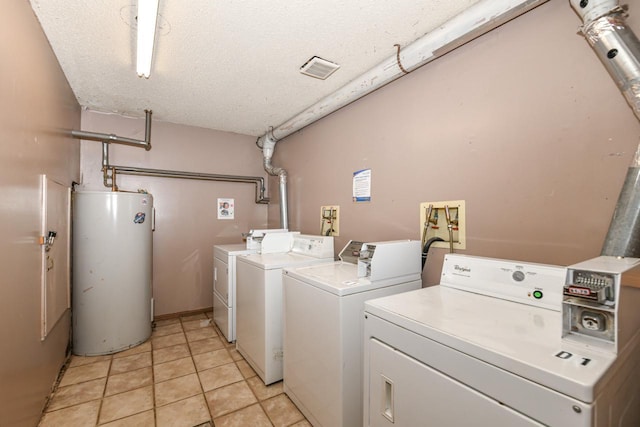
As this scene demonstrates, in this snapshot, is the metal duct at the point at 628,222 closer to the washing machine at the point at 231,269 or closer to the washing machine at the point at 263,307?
the washing machine at the point at 263,307

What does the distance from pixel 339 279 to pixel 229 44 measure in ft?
5.68

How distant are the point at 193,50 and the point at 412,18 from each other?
1.48 meters

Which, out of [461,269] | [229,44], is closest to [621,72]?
[461,269]

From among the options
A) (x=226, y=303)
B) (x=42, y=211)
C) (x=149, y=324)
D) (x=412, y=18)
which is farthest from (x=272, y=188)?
(x=412, y=18)

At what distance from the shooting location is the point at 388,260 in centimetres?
170

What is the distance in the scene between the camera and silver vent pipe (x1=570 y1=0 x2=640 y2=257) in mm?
1015

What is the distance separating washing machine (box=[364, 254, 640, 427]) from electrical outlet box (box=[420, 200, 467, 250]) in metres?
0.46

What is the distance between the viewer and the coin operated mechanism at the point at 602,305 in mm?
770

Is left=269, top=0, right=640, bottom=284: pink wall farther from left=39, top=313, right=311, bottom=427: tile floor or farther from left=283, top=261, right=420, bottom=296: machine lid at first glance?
left=39, top=313, right=311, bottom=427: tile floor

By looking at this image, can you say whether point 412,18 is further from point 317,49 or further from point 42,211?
point 42,211

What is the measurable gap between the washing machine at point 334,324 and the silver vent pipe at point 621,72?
0.94 m

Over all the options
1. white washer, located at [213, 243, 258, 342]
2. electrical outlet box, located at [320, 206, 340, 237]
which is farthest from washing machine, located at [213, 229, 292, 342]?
electrical outlet box, located at [320, 206, 340, 237]

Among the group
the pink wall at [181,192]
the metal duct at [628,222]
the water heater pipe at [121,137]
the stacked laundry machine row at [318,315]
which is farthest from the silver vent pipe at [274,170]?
the metal duct at [628,222]

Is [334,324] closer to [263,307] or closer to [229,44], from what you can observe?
[263,307]
